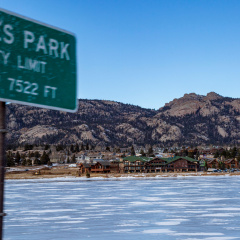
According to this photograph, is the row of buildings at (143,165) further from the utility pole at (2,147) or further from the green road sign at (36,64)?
the utility pole at (2,147)

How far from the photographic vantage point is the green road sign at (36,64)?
343 centimetres

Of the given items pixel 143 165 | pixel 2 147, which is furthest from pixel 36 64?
pixel 143 165

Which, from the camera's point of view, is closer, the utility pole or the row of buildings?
the utility pole

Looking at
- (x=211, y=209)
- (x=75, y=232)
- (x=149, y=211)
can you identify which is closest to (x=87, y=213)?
(x=149, y=211)

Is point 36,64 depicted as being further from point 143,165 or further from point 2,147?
point 143,165

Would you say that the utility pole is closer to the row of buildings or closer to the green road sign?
the green road sign

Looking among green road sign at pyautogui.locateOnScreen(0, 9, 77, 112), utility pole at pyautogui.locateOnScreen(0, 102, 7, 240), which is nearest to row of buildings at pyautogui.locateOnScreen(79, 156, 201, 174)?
green road sign at pyautogui.locateOnScreen(0, 9, 77, 112)

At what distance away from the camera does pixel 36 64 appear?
3658 millimetres

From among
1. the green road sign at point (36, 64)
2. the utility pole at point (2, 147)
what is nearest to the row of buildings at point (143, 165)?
the green road sign at point (36, 64)

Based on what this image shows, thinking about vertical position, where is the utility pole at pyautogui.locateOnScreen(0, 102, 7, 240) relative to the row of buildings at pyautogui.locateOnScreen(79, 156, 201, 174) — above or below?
above

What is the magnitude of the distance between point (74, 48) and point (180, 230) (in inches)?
524

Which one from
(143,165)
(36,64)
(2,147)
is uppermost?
(36,64)

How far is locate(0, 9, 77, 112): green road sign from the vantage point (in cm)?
343

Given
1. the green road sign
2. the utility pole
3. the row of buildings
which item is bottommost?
the row of buildings
